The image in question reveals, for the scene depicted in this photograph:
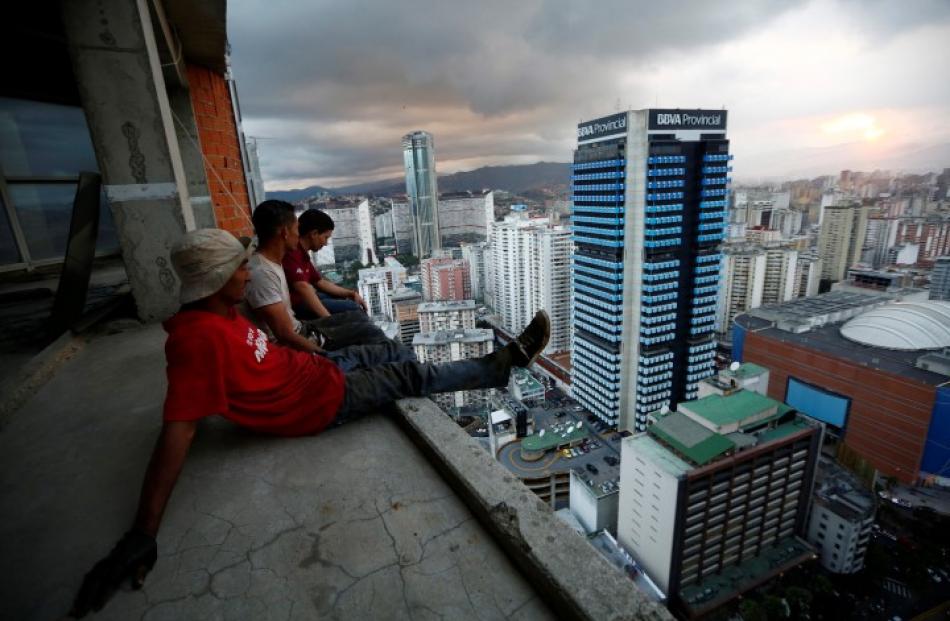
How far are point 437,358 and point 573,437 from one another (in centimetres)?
895

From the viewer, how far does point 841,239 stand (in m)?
34.3

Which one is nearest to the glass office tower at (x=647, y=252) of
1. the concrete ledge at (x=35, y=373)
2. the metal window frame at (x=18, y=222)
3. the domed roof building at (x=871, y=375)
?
the domed roof building at (x=871, y=375)

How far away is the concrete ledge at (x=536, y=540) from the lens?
110 cm

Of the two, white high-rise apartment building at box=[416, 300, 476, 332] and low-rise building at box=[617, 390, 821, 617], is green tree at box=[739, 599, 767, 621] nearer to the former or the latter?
low-rise building at box=[617, 390, 821, 617]

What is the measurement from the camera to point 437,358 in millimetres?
23375

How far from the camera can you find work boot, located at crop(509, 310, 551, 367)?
96.0 inches

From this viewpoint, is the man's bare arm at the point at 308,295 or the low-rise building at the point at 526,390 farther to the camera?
the low-rise building at the point at 526,390

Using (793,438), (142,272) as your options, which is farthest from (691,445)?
(142,272)

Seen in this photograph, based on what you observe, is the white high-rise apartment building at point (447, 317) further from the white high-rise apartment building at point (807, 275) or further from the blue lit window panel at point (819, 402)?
the white high-rise apartment building at point (807, 275)

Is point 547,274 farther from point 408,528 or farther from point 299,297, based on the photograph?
point 408,528

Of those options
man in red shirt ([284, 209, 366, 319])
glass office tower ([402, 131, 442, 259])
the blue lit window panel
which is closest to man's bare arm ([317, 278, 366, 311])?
man in red shirt ([284, 209, 366, 319])

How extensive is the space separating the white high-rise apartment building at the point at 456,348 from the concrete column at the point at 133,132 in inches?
756

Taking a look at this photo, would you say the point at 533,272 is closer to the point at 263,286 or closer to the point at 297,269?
the point at 297,269

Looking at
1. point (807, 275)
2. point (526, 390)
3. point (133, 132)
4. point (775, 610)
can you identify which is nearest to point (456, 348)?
point (526, 390)
